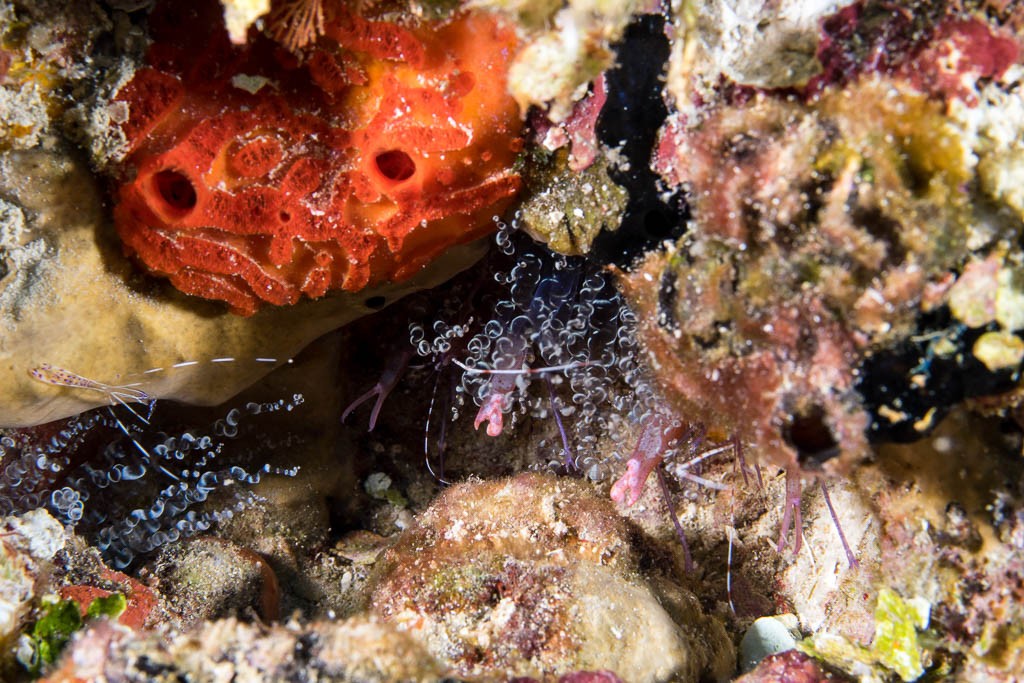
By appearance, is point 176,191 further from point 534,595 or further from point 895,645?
point 895,645

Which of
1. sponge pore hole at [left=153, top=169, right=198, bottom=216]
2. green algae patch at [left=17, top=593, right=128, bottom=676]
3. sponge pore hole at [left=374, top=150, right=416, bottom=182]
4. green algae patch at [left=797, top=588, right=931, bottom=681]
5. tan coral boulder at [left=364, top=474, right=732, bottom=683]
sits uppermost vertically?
sponge pore hole at [left=153, top=169, right=198, bottom=216]

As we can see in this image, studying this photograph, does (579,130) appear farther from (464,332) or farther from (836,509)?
(836,509)

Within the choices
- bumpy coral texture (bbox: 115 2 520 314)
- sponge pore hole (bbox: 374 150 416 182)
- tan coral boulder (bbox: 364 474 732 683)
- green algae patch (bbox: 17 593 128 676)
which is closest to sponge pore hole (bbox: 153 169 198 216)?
bumpy coral texture (bbox: 115 2 520 314)

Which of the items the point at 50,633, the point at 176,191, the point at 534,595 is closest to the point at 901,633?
the point at 534,595

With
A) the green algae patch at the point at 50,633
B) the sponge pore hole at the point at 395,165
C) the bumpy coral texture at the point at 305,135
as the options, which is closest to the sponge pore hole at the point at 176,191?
the bumpy coral texture at the point at 305,135

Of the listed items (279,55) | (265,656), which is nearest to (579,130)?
(279,55)

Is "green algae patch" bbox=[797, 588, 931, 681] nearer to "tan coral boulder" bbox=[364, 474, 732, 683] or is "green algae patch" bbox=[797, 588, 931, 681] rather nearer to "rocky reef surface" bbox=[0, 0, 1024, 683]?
"rocky reef surface" bbox=[0, 0, 1024, 683]

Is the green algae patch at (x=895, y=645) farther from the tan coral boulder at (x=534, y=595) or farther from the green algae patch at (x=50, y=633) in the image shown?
the green algae patch at (x=50, y=633)
